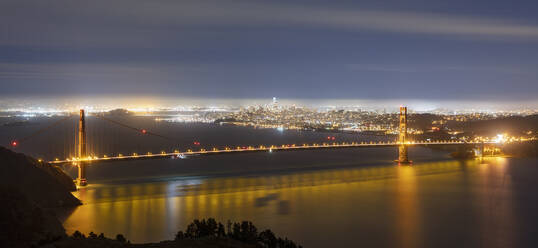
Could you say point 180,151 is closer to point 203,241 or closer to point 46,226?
point 46,226

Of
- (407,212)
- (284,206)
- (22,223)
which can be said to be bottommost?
(407,212)

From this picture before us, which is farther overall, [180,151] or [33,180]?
[180,151]

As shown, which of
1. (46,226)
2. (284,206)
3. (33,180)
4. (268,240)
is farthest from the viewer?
(284,206)

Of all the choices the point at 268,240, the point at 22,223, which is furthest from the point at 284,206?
the point at 22,223

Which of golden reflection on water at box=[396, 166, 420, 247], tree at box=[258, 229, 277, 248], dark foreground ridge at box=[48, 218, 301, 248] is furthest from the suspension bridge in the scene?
tree at box=[258, 229, 277, 248]

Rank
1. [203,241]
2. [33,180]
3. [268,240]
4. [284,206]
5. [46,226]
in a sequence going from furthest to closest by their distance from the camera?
1. [284,206]
2. [33,180]
3. [268,240]
4. [46,226]
5. [203,241]

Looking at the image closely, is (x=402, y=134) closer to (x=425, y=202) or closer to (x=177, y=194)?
(x=425, y=202)

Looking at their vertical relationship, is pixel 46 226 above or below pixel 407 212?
above
